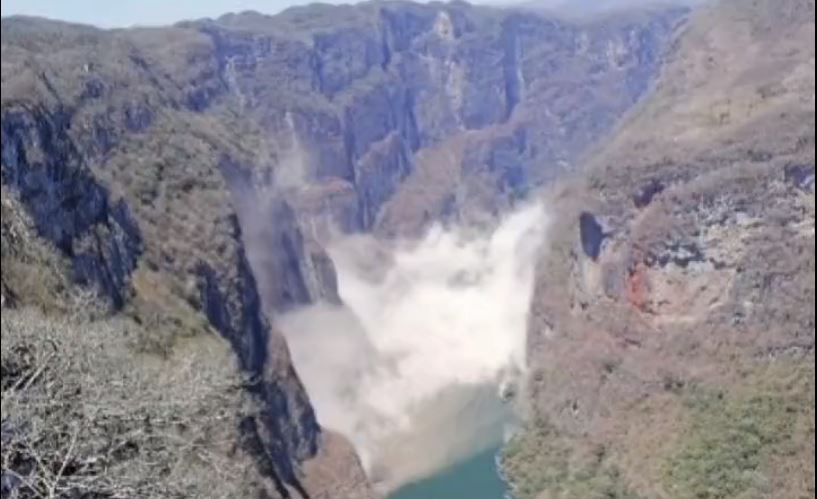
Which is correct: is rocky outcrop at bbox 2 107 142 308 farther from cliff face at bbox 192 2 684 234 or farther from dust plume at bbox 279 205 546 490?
cliff face at bbox 192 2 684 234

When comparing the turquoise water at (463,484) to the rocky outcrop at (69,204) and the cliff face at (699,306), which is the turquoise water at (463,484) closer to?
the cliff face at (699,306)

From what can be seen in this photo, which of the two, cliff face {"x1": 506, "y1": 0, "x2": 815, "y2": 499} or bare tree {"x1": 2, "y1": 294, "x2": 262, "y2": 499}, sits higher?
bare tree {"x1": 2, "y1": 294, "x2": 262, "y2": 499}

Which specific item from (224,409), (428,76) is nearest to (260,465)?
(224,409)

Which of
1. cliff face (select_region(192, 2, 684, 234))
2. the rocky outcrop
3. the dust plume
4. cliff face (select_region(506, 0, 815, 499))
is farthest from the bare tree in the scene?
cliff face (select_region(192, 2, 684, 234))

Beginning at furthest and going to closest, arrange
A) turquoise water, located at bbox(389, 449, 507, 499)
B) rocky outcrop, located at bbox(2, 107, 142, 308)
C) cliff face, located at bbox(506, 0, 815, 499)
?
turquoise water, located at bbox(389, 449, 507, 499), cliff face, located at bbox(506, 0, 815, 499), rocky outcrop, located at bbox(2, 107, 142, 308)

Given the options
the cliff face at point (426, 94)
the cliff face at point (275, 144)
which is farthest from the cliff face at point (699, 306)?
the cliff face at point (426, 94)

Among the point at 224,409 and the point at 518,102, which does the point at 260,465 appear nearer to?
the point at 224,409

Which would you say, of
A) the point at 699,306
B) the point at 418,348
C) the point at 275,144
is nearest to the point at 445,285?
the point at 418,348

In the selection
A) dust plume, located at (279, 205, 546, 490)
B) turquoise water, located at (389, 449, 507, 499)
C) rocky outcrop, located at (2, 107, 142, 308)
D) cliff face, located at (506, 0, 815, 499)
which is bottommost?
dust plume, located at (279, 205, 546, 490)
